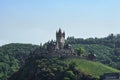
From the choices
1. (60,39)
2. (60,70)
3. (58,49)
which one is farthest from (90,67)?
(60,39)

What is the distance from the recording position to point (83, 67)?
546ft

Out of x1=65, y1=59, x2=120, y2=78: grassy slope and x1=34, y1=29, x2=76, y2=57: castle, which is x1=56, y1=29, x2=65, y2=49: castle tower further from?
x1=65, y1=59, x2=120, y2=78: grassy slope

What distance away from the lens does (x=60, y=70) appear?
532 ft

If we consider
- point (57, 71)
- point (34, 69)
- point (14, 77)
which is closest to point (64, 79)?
point (57, 71)

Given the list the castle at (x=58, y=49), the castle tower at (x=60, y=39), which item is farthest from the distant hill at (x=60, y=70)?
the castle tower at (x=60, y=39)

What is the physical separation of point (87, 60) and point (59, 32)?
60.6 feet

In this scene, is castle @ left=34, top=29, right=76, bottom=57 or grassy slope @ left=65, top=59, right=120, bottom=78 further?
castle @ left=34, top=29, right=76, bottom=57

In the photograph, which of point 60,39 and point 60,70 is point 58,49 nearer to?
point 60,39

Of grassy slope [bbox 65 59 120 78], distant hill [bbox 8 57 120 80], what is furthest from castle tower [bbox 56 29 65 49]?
grassy slope [bbox 65 59 120 78]

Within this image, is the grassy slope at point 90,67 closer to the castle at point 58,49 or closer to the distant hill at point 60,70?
the distant hill at point 60,70

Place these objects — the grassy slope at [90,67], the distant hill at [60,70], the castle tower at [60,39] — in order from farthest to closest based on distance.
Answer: the castle tower at [60,39]
the grassy slope at [90,67]
the distant hill at [60,70]

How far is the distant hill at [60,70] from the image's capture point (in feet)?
520

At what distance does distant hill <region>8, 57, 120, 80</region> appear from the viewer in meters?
158

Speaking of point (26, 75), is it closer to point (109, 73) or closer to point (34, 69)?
point (34, 69)
